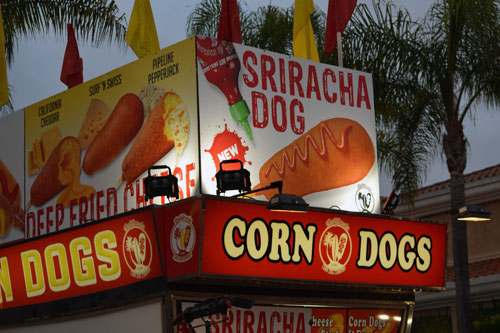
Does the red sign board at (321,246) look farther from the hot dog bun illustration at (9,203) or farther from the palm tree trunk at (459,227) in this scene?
the palm tree trunk at (459,227)

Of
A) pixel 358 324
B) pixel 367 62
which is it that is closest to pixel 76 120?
pixel 358 324

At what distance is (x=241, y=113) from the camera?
38.7 feet

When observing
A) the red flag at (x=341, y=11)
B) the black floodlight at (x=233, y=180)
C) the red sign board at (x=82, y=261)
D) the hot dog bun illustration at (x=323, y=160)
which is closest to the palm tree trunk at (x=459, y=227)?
the red flag at (x=341, y=11)

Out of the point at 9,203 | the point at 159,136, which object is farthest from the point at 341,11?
the point at 9,203

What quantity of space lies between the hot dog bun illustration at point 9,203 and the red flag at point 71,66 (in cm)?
158

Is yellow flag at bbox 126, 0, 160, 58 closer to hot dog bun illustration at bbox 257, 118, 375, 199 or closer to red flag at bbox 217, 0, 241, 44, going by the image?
red flag at bbox 217, 0, 241, 44

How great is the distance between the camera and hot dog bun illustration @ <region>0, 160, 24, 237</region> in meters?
13.9

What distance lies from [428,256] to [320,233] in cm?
201

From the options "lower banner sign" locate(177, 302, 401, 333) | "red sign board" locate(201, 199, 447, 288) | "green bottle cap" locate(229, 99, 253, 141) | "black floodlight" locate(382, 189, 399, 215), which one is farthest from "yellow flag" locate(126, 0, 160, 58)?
"lower banner sign" locate(177, 302, 401, 333)

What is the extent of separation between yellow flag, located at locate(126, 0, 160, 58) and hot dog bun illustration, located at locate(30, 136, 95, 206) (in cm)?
153

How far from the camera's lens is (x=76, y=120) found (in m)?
13.2

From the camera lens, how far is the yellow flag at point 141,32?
13234mm

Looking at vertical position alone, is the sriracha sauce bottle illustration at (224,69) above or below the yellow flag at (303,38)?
below

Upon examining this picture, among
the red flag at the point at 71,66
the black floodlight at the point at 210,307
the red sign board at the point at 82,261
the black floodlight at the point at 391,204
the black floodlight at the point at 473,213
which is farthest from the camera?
the red flag at the point at 71,66
